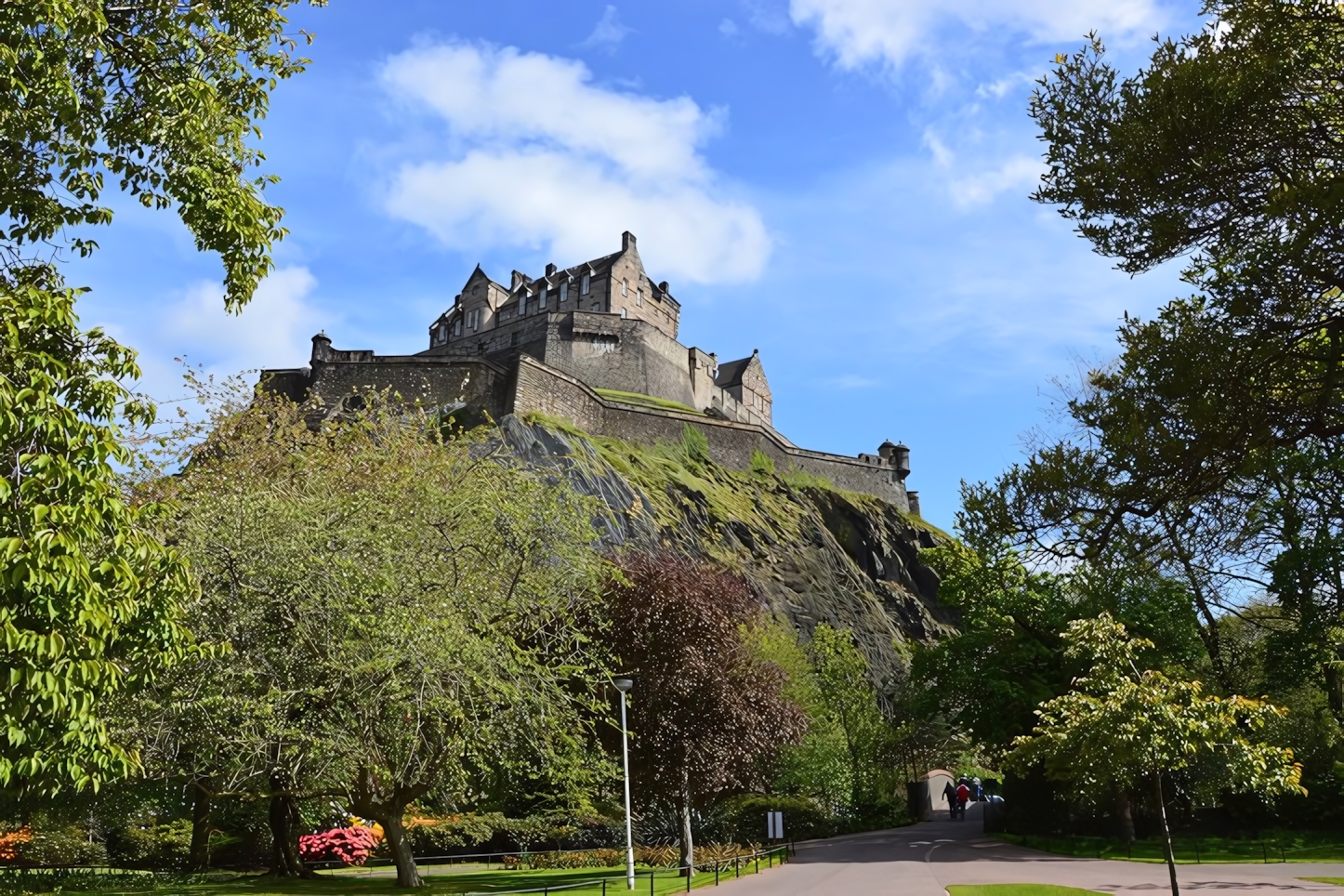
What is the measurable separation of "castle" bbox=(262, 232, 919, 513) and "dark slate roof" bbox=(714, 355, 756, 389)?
14cm

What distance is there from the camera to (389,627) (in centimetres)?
1362

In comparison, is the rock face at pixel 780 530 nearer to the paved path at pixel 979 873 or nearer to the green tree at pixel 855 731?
the green tree at pixel 855 731

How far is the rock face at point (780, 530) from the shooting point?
46.2 metres

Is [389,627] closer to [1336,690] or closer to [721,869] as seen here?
[721,869]

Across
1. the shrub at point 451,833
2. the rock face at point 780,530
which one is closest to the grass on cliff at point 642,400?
the rock face at point 780,530

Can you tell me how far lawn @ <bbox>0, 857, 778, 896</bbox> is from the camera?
16.3 m

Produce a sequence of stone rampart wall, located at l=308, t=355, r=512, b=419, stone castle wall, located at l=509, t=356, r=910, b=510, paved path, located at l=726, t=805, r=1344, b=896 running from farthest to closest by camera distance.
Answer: stone castle wall, located at l=509, t=356, r=910, b=510 → stone rampart wall, located at l=308, t=355, r=512, b=419 → paved path, located at l=726, t=805, r=1344, b=896

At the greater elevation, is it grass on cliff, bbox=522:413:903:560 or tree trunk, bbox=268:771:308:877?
grass on cliff, bbox=522:413:903:560

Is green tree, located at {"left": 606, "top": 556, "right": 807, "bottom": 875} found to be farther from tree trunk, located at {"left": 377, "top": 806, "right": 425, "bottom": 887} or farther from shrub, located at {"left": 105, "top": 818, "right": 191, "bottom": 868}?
shrub, located at {"left": 105, "top": 818, "right": 191, "bottom": 868}

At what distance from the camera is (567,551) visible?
16734mm

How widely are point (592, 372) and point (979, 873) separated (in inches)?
1976

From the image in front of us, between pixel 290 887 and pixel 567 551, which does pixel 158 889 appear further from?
pixel 567 551

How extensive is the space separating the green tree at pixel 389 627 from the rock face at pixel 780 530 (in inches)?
855

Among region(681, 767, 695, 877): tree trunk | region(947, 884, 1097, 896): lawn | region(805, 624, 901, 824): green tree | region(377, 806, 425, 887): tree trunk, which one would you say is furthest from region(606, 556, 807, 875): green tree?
region(805, 624, 901, 824): green tree
